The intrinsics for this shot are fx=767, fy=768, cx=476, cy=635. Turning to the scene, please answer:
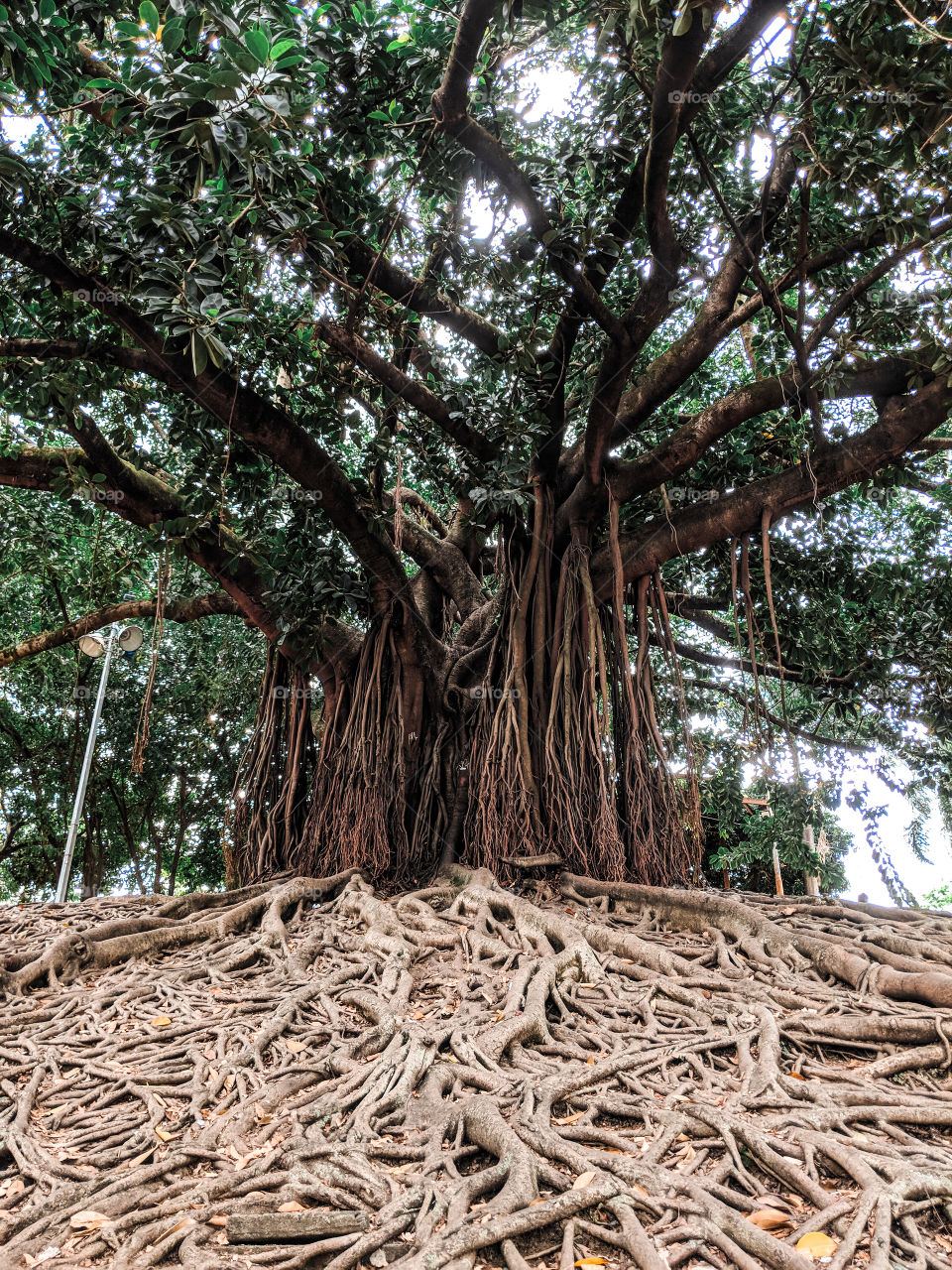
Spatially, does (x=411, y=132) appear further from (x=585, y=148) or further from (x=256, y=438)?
(x=256, y=438)

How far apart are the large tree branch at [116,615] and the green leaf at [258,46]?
4.02 m

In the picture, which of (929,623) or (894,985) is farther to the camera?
(929,623)

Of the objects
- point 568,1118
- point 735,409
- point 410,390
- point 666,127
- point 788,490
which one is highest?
point 410,390

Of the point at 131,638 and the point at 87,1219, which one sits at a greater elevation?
the point at 131,638

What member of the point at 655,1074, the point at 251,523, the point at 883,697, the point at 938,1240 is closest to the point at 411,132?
the point at 251,523

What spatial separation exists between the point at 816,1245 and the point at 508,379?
428 centimetres

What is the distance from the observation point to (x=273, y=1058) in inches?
94.7

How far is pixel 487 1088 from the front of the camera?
209 centimetres

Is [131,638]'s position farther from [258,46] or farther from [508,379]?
[258,46]

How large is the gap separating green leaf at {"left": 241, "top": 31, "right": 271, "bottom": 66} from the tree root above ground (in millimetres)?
2703

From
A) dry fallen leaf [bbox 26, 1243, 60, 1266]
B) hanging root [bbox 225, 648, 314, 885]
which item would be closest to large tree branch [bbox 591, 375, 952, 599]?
hanging root [bbox 225, 648, 314, 885]

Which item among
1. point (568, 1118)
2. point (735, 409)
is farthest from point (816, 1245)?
point (735, 409)

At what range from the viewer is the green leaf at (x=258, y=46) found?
6.37ft

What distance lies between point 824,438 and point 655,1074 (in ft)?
10.1
